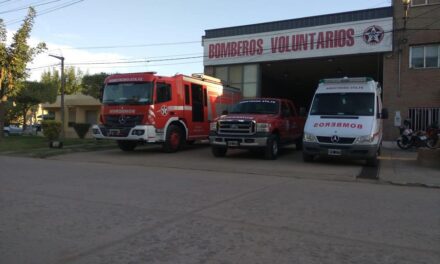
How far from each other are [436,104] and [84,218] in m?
18.8

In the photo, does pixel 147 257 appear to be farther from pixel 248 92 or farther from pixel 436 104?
pixel 248 92

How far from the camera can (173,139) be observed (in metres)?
18.2

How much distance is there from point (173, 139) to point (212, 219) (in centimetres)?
1161

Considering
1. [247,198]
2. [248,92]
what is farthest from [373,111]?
[248,92]

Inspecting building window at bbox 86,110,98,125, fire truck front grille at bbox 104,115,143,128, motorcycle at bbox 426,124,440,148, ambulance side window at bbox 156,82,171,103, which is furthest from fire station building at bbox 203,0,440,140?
building window at bbox 86,110,98,125

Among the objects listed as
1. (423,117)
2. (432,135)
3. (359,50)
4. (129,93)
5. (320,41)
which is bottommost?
(432,135)

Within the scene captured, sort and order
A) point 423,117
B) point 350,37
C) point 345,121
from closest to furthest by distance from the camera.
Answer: point 345,121 → point 423,117 → point 350,37

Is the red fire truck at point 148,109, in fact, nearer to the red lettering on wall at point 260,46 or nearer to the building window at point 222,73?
the red lettering on wall at point 260,46

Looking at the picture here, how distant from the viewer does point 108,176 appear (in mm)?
11609

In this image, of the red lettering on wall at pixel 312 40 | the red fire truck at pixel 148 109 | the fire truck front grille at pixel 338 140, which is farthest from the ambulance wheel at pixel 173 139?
the red lettering on wall at pixel 312 40

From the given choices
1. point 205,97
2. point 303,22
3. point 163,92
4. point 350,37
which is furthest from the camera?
point 303,22

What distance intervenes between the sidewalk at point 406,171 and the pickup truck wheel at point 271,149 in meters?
3.50

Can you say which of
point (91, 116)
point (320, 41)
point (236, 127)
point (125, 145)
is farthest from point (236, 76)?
point (91, 116)

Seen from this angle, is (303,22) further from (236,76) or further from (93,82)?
(93,82)
